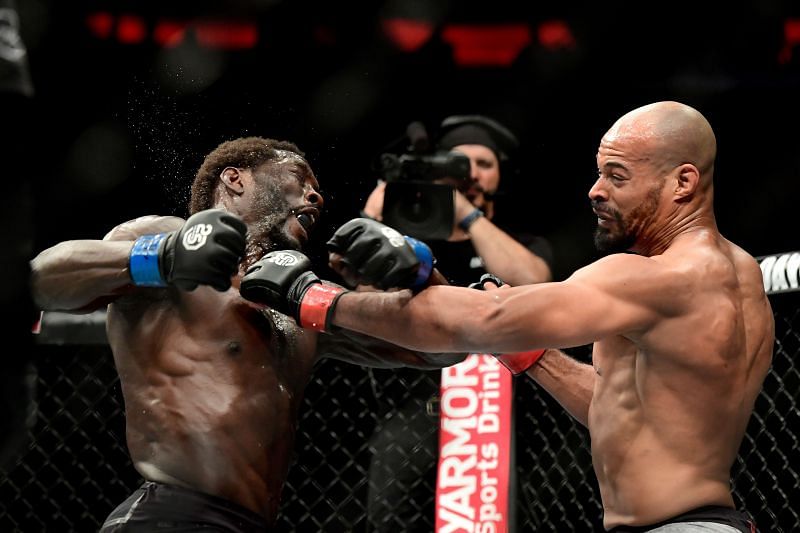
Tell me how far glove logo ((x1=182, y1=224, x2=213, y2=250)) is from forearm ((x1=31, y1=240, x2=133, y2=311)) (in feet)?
0.49

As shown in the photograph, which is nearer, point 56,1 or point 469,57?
Result: point 56,1

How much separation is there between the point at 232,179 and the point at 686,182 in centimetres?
96

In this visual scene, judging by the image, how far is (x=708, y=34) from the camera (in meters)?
4.39

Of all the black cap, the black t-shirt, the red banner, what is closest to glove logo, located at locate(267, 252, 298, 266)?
the red banner

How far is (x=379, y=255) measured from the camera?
1.75 m

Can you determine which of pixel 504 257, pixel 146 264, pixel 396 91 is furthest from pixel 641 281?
pixel 396 91

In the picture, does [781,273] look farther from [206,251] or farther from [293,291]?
[206,251]

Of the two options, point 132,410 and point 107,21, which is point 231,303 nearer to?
point 132,410

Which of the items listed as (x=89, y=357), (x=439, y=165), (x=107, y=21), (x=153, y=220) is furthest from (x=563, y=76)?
(x=153, y=220)

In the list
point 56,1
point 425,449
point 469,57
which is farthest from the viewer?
point 469,57

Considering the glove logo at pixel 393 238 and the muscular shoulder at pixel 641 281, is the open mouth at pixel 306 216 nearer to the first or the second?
the glove logo at pixel 393 238

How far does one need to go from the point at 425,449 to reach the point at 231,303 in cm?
92

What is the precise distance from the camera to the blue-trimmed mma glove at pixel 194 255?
170cm

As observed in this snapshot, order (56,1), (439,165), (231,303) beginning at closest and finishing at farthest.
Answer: (231,303), (439,165), (56,1)
